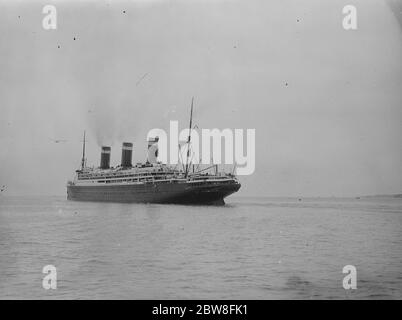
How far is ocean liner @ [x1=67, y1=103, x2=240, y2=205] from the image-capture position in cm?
2448

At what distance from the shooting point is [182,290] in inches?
285

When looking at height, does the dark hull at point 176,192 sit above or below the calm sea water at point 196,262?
above

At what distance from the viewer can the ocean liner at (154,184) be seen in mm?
24484

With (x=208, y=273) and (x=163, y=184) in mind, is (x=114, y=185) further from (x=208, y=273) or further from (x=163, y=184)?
(x=208, y=273)

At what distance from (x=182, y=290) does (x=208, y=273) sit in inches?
42.5

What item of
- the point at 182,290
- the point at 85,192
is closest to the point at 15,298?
the point at 182,290

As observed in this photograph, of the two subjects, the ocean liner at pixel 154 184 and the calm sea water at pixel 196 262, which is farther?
the ocean liner at pixel 154 184

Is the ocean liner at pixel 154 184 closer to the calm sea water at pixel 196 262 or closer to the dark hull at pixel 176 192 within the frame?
the dark hull at pixel 176 192

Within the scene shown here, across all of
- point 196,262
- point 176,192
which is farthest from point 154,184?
point 196,262

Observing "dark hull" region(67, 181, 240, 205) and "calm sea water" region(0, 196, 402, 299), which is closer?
"calm sea water" region(0, 196, 402, 299)

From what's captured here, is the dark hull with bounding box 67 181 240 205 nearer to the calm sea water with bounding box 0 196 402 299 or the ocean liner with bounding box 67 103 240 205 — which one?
the ocean liner with bounding box 67 103 240 205

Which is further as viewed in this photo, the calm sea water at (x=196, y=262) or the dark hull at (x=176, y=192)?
the dark hull at (x=176, y=192)

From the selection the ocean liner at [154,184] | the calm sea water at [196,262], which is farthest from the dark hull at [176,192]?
the calm sea water at [196,262]

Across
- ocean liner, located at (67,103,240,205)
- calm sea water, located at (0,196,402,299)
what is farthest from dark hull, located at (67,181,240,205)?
calm sea water, located at (0,196,402,299)
